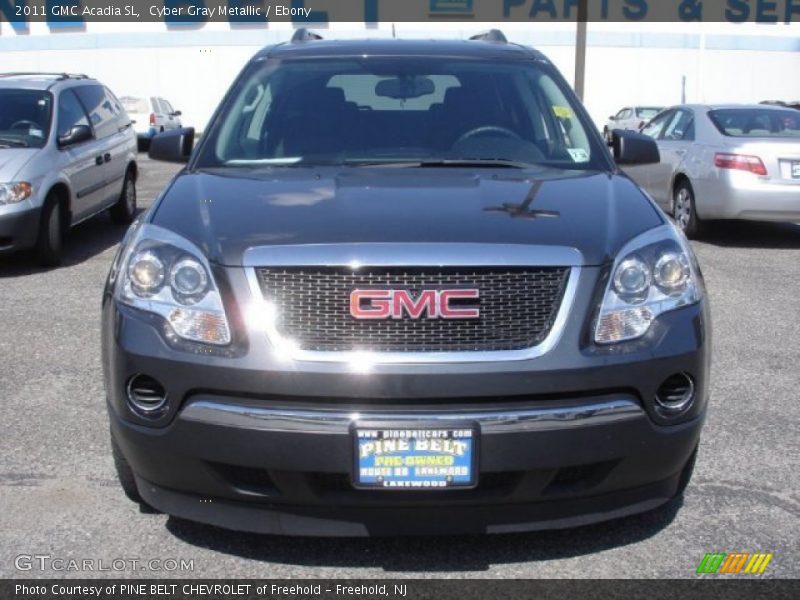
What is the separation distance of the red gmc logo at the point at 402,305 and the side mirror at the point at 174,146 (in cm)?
218

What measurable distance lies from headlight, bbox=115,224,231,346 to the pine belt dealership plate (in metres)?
0.52

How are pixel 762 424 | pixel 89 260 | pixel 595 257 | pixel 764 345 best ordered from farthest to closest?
pixel 89 260 < pixel 764 345 < pixel 762 424 < pixel 595 257

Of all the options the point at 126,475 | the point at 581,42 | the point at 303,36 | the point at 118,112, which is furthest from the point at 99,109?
the point at 581,42

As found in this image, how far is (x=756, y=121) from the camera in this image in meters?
10.8

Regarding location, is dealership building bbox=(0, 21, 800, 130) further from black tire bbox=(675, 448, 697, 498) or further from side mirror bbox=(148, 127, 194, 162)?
black tire bbox=(675, 448, 697, 498)

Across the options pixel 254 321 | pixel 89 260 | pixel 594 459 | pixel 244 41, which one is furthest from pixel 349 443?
pixel 244 41

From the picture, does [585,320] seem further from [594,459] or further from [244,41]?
[244,41]

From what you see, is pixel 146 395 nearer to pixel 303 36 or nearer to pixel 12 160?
pixel 303 36

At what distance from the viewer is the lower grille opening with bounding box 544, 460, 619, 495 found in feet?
10.0

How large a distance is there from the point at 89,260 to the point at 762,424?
21.0 ft

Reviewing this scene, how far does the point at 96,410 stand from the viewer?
490 centimetres

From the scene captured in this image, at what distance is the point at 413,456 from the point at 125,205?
8980mm

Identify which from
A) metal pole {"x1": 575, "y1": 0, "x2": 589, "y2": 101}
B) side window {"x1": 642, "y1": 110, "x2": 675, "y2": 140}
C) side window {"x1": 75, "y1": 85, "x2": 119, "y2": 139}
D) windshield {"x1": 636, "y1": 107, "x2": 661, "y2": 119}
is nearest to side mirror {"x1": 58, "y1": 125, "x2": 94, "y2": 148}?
side window {"x1": 75, "y1": 85, "x2": 119, "y2": 139}

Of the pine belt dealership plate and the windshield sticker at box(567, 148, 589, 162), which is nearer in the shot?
the pine belt dealership plate
